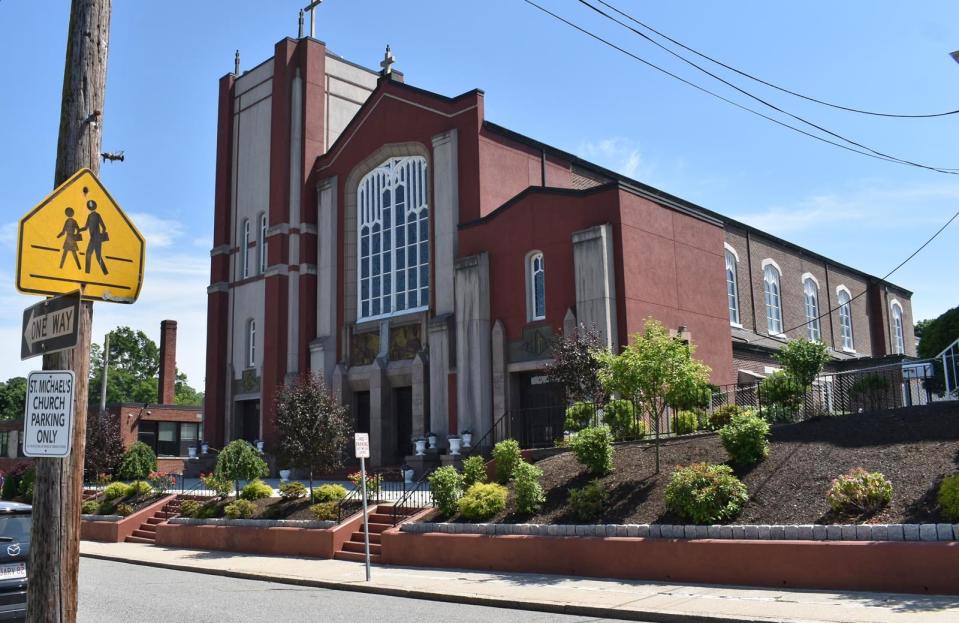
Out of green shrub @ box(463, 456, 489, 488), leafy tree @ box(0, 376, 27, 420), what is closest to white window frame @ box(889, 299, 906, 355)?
green shrub @ box(463, 456, 489, 488)

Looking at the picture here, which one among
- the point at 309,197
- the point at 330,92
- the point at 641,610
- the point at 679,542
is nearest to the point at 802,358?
the point at 679,542

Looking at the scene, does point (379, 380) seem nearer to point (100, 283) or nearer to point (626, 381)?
point (626, 381)

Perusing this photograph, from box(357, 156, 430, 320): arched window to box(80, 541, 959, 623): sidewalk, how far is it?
1545cm

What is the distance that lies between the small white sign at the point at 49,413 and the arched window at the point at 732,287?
34133mm

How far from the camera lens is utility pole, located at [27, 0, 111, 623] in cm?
635

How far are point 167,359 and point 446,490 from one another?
38.7 meters

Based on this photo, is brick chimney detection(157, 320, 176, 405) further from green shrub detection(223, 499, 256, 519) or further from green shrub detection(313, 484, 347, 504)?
green shrub detection(313, 484, 347, 504)

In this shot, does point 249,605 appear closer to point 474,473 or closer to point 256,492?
point 474,473

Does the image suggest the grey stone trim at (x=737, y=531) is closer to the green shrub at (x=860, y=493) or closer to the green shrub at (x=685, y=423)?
the green shrub at (x=860, y=493)

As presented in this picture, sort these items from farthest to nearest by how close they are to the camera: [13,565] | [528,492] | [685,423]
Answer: [685,423], [528,492], [13,565]

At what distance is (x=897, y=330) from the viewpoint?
5272 cm

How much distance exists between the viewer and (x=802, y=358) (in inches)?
883

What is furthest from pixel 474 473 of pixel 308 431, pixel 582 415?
pixel 308 431

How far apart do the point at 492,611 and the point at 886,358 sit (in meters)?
28.3
